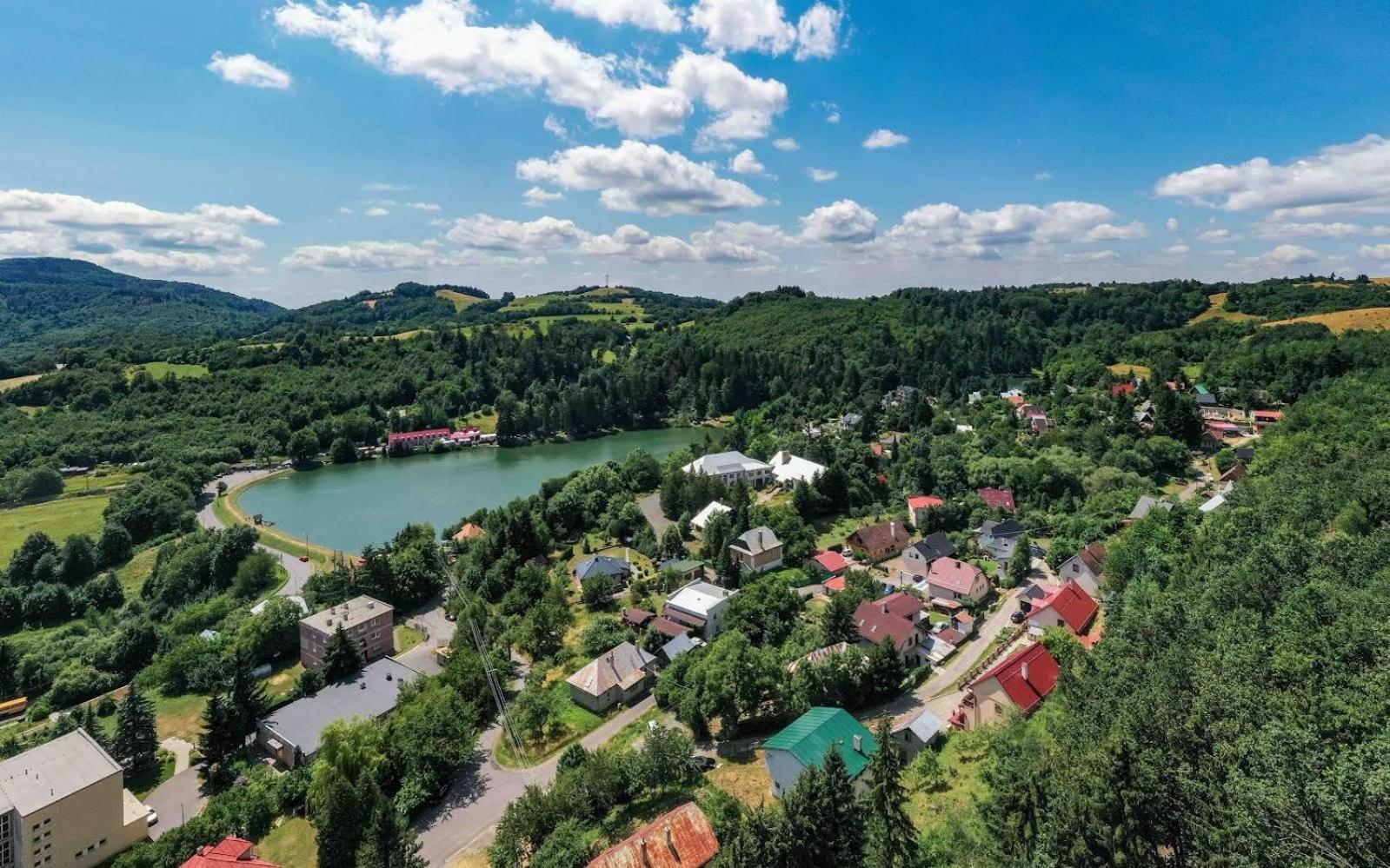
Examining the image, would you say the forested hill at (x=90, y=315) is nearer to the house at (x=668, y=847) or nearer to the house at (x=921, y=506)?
the house at (x=921, y=506)

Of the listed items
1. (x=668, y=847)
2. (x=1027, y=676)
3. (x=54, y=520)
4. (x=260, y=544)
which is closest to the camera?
(x=668, y=847)

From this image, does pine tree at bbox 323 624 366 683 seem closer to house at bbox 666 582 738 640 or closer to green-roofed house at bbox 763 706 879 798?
house at bbox 666 582 738 640

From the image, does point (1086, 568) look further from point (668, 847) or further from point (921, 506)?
point (668, 847)

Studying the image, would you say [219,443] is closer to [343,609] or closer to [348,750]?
[343,609]

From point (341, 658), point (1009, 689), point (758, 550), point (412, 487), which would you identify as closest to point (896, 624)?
point (1009, 689)

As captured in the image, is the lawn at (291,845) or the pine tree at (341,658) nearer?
the lawn at (291,845)

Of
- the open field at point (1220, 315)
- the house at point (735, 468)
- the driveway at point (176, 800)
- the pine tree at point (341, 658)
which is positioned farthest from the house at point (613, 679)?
A: the open field at point (1220, 315)

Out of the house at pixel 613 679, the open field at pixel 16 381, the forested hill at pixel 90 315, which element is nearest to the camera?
the house at pixel 613 679

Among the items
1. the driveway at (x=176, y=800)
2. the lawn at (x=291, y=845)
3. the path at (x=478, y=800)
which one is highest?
the path at (x=478, y=800)
